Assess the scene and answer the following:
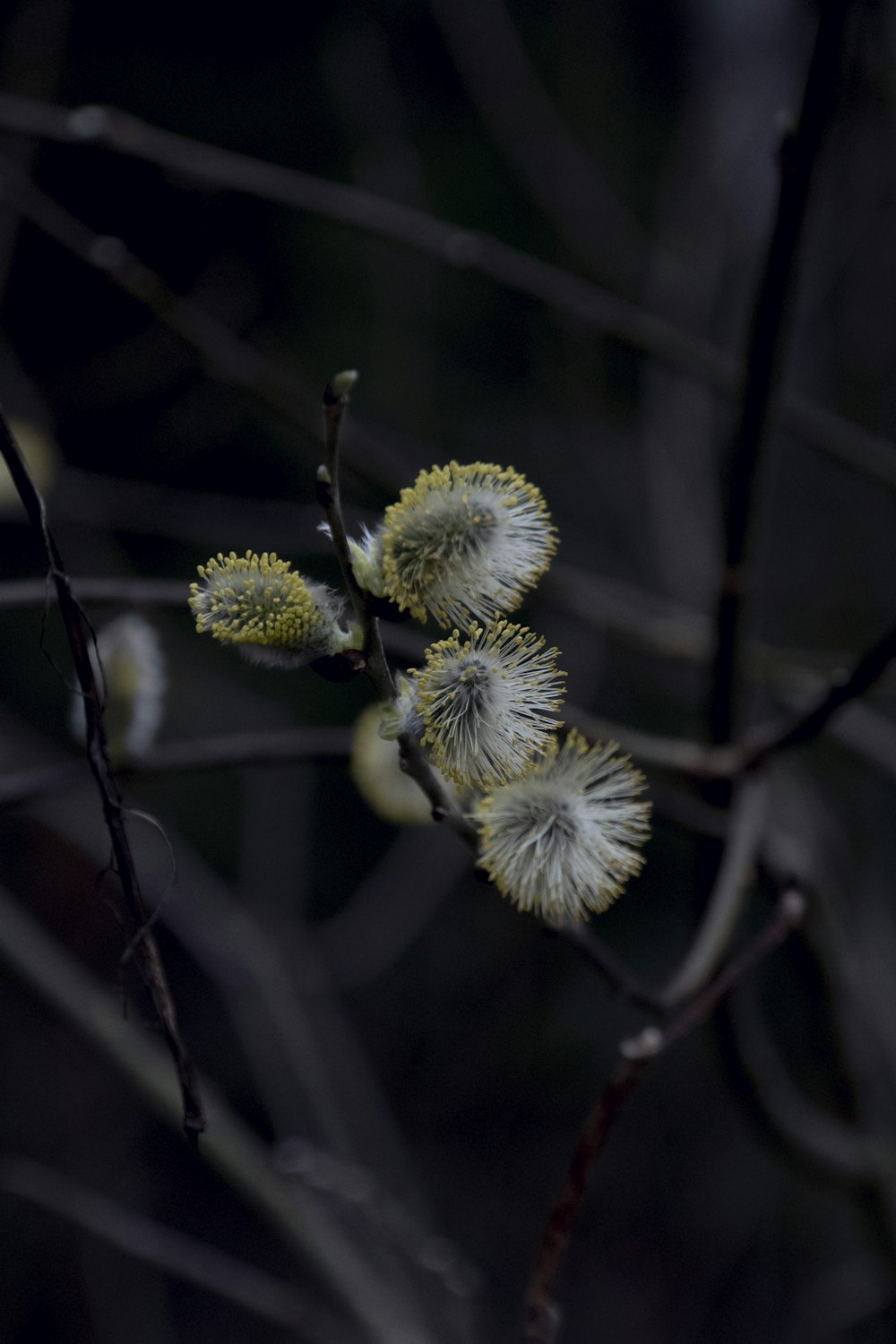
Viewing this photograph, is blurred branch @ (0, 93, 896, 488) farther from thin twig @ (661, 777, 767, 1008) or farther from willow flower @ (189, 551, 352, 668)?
willow flower @ (189, 551, 352, 668)

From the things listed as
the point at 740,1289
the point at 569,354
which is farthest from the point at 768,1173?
the point at 569,354

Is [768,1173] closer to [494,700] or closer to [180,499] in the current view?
[180,499]

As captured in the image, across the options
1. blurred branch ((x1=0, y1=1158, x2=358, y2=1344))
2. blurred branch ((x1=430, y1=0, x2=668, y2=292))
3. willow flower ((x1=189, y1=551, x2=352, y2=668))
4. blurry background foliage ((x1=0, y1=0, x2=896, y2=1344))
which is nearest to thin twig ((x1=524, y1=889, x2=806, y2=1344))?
willow flower ((x1=189, y1=551, x2=352, y2=668))

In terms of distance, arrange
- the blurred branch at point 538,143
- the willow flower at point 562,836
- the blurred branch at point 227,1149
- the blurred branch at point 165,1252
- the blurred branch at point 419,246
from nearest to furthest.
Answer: the willow flower at point 562,836, the blurred branch at point 165,1252, the blurred branch at point 419,246, the blurred branch at point 227,1149, the blurred branch at point 538,143

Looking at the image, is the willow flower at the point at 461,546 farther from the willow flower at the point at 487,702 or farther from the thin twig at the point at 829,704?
the thin twig at the point at 829,704

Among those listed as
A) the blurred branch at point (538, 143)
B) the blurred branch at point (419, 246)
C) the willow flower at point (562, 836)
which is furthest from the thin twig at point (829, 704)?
the blurred branch at point (538, 143)

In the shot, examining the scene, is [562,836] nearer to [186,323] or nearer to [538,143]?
[186,323]

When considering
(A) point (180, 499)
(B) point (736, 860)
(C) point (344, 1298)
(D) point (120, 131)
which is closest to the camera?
(B) point (736, 860)
